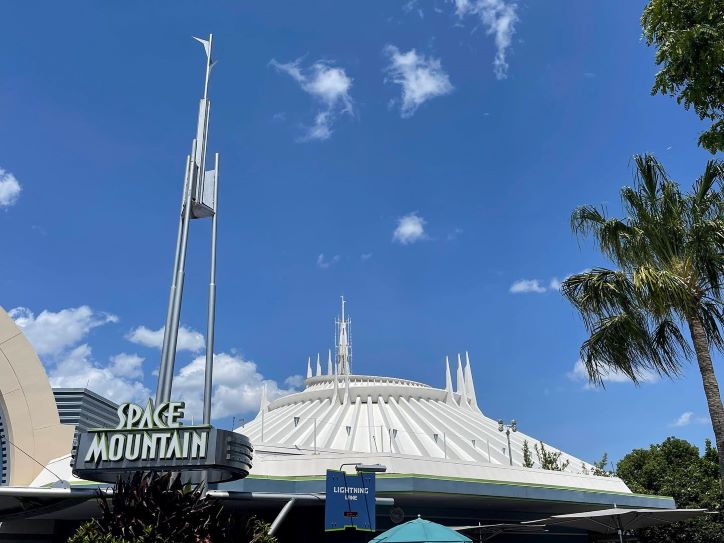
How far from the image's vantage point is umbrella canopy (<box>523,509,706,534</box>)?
56.0 feet

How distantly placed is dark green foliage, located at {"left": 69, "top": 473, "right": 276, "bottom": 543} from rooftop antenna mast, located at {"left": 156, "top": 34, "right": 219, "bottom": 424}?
107 inches

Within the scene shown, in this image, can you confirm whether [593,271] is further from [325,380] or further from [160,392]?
[325,380]

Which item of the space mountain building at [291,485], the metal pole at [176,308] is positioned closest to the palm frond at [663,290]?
the space mountain building at [291,485]

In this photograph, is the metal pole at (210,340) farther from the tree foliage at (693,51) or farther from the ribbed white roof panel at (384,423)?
the ribbed white roof panel at (384,423)

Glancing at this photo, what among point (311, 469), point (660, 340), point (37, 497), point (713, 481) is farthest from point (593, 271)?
point (713, 481)

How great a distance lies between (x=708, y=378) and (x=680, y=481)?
95.6 feet

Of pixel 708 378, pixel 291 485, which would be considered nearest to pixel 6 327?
pixel 291 485

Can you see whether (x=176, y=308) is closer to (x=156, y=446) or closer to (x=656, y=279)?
(x=156, y=446)

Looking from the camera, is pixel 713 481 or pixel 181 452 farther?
pixel 713 481

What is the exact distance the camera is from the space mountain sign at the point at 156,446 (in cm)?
1297

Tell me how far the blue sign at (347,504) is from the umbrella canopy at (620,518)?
5.41 metres

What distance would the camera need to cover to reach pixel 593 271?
1466 centimetres

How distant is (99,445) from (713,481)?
35977mm

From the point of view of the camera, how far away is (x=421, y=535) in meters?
13.1
